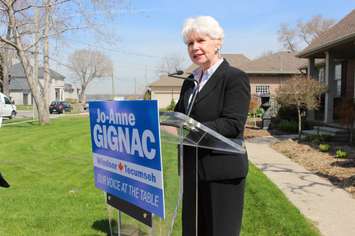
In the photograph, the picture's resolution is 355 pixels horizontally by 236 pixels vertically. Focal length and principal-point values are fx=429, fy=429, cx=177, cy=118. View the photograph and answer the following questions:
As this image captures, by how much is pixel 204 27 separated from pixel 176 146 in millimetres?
687

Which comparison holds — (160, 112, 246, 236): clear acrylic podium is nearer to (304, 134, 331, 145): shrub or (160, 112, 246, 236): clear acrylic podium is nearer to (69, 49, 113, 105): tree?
(304, 134, 331, 145): shrub

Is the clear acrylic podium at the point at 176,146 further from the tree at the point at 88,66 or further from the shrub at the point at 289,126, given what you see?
the tree at the point at 88,66

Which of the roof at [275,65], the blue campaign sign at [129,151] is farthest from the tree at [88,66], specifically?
the blue campaign sign at [129,151]

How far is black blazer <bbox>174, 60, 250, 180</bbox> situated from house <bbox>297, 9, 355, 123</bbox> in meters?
11.3

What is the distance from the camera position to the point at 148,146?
86.4 inches

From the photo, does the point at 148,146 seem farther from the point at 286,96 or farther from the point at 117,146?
the point at 286,96

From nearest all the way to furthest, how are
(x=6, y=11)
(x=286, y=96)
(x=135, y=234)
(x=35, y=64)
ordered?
(x=135, y=234) < (x=286, y=96) < (x=6, y=11) < (x=35, y=64)

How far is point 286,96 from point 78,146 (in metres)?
7.39

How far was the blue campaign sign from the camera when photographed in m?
2.17

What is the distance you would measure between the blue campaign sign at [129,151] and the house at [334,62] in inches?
455

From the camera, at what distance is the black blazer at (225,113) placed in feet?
7.79

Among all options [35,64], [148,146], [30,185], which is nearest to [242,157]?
[148,146]

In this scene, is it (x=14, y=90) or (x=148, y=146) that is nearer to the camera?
(x=148, y=146)

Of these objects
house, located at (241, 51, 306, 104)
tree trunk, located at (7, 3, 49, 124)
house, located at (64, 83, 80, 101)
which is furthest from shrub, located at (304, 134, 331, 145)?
house, located at (64, 83, 80, 101)
